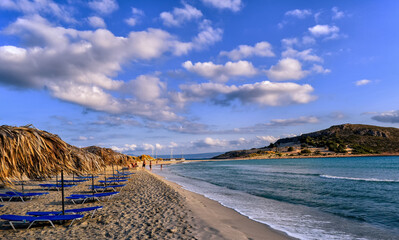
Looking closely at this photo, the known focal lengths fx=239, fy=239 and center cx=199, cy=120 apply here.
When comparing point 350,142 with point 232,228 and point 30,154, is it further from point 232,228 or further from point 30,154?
point 30,154

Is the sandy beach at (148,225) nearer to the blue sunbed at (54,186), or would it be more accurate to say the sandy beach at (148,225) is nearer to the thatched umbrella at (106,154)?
the blue sunbed at (54,186)

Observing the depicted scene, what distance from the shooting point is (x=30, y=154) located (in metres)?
5.18

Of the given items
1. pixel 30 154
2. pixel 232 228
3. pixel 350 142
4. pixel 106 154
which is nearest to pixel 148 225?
pixel 232 228

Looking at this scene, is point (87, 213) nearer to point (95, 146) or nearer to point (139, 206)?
point (139, 206)

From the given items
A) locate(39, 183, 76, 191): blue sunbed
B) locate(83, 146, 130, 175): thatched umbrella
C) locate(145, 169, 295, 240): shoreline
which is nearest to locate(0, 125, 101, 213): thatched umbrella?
locate(145, 169, 295, 240): shoreline

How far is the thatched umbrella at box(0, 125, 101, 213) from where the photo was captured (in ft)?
16.2

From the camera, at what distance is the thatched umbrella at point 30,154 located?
16.2 ft

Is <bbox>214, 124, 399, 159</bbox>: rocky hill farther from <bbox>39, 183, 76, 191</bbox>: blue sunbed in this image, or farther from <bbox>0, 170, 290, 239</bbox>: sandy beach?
<bbox>0, 170, 290, 239</bbox>: sandy beach

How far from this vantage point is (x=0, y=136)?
4895 millimetres

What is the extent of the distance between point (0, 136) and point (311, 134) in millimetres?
159446

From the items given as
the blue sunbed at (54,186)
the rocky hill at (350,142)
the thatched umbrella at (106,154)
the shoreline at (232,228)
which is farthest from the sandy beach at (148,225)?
the rocky hill at (350,142)

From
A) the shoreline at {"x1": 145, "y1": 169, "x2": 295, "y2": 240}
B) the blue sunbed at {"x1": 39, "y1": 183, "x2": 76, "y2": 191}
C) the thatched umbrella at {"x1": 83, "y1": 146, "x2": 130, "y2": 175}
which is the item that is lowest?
the shoreline at {"x1": 145, "y1": 169, "x2": 295, "y2": 240}

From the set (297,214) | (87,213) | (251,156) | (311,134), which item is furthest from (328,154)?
(87,213)

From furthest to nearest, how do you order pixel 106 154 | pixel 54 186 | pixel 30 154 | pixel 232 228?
1. pixel 106 154
2. pixel 54 186
3. pixel 232 228
4. pixel 30 154
